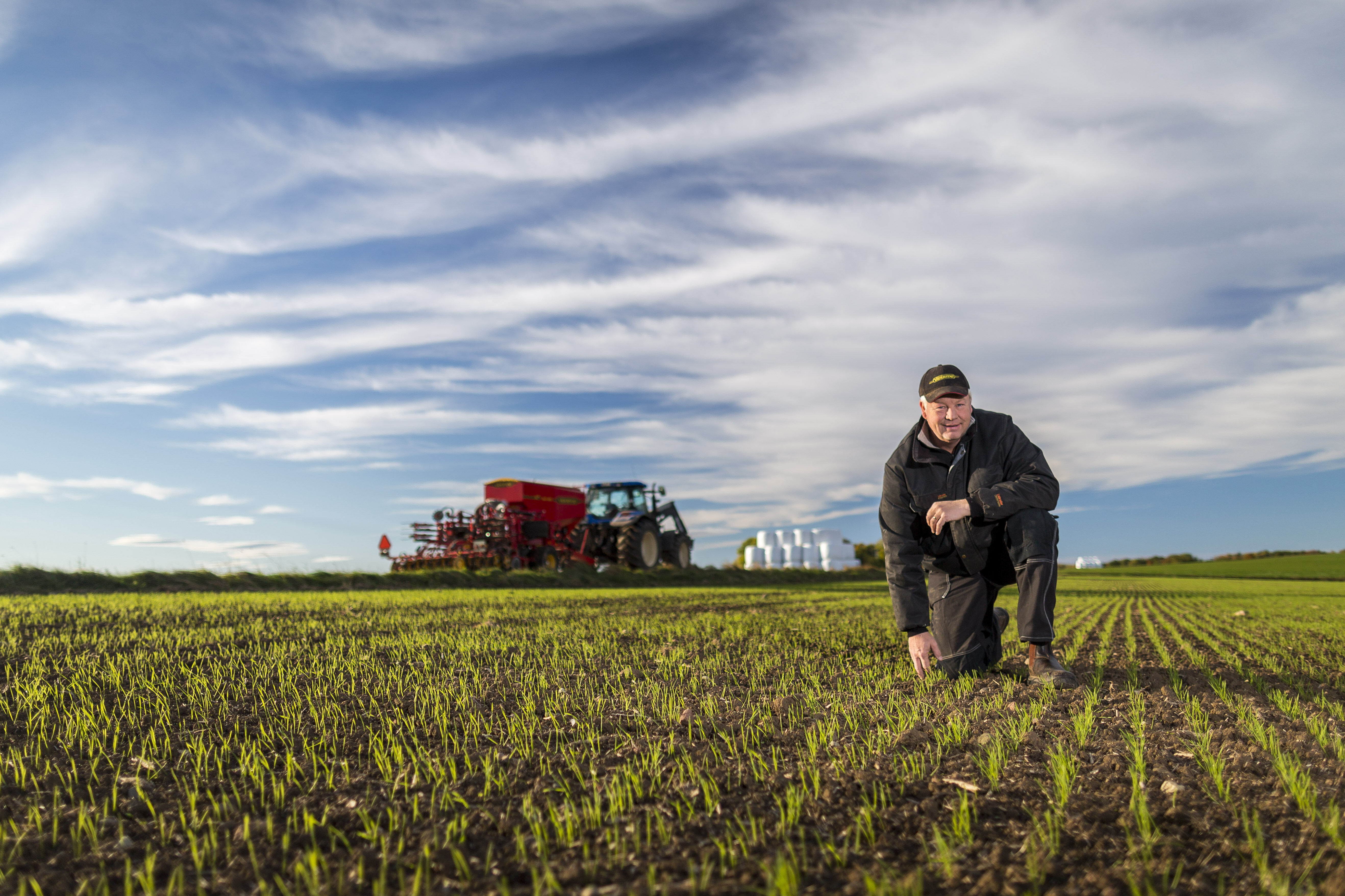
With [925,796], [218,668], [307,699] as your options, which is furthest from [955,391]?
[218,668]

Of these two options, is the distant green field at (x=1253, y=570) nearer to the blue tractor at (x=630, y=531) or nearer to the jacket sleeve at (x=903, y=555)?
the blue tractor at (x=630, y=531)

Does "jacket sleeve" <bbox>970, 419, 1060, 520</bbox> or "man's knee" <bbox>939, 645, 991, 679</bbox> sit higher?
"jacket sleeve" <bbox>970, 419, 1060, 520</bbox>

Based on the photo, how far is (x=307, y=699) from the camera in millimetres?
3615

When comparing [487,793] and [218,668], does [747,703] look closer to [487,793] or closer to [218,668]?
[487,793]

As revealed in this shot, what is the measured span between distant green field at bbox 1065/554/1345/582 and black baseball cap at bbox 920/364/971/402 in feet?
83.4

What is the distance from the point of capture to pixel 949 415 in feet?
13.1

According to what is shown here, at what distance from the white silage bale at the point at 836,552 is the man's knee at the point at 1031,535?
25.4 meters

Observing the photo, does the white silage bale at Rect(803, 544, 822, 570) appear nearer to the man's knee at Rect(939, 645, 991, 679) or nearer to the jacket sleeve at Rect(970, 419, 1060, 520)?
the man's knee at Rect(939, 645, 991, 679)

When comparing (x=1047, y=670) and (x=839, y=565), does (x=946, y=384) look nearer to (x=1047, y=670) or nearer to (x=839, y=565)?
(x=1047, y=670)

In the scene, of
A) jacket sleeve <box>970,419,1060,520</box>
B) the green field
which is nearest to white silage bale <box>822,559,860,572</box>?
the green field

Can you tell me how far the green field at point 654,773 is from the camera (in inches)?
73.5

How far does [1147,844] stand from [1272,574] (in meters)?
32.6

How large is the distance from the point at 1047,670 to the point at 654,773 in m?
2.55

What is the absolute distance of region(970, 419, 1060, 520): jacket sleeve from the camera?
12.8ft
